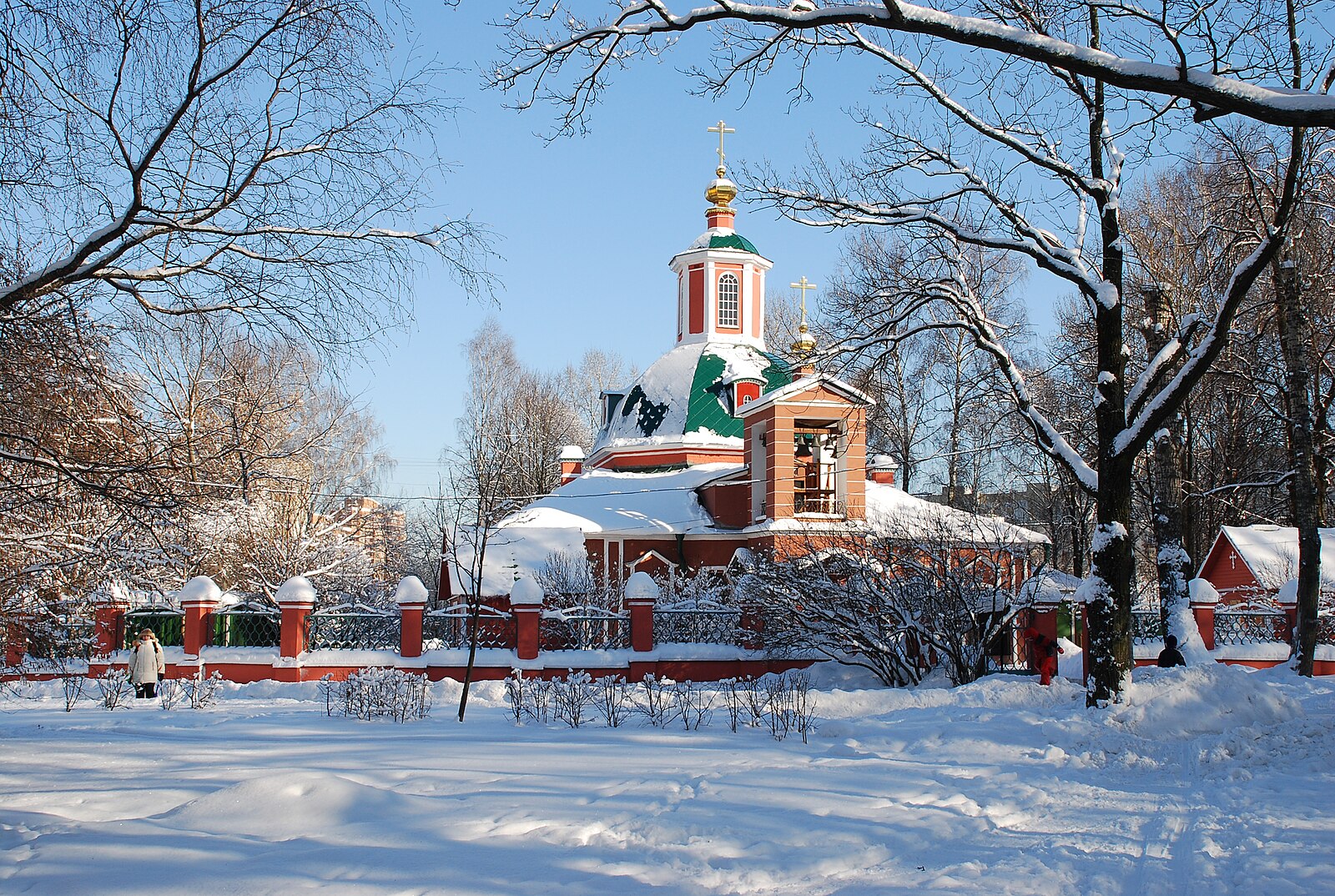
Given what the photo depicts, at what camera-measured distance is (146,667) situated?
15.1m

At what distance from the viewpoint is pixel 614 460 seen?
3284cm

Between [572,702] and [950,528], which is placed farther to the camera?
[950,528]

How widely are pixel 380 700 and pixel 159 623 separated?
9175mm

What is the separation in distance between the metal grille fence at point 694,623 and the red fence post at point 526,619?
2201 mm

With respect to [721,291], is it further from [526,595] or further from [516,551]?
[526,595]

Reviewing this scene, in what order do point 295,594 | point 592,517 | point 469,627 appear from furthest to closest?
point 592,517 → point 469,627 → point 295,594

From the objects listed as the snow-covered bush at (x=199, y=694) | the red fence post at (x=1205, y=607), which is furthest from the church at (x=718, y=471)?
the snow-covered bush at (x=199, y=694)

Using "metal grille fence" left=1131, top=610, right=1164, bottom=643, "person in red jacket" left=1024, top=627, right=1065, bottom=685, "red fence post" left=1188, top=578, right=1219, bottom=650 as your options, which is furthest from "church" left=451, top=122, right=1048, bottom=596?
"red fence post" left=1188, top=578, right=1219, bottom=650

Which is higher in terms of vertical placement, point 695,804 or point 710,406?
point 710,406

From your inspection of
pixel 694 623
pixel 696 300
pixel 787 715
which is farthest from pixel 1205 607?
pixel 696 300

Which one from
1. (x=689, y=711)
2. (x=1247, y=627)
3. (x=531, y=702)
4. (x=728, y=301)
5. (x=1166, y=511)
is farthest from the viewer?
(x=728, y=301)

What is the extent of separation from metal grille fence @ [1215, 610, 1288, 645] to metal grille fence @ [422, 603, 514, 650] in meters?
12.1

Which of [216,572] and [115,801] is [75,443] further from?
[216,572]

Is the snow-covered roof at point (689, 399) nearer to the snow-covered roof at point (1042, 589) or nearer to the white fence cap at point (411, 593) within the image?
the white fence cap at point (411, 593)
